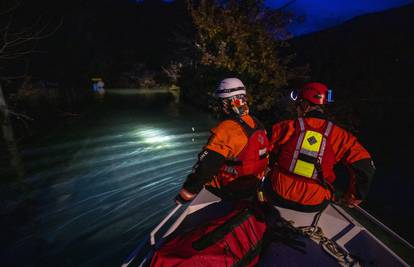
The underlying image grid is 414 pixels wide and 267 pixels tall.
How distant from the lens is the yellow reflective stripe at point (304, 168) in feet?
9.52

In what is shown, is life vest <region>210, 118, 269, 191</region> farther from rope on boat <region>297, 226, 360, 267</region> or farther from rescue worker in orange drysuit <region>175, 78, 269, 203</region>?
rope on boat <region>297, 226, 360, 267</region>

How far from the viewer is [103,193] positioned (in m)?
6.53

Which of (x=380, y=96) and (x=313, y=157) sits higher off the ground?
(x=313, y=157)

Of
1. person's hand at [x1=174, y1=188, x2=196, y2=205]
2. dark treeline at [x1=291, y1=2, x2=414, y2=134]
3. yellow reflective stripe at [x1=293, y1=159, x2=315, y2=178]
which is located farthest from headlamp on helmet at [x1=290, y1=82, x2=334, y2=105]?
dark treeline at [x1=291, y1=2, x2=414, y2=134]

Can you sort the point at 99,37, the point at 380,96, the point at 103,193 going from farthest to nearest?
the point at 99,37 → the point at 380,96 → the point at 103,193

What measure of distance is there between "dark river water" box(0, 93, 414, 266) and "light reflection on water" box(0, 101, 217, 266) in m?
0.02

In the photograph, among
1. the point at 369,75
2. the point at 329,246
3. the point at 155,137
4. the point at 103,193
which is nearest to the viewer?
the point at 329,246

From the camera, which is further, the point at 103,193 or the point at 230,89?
the point at 103,193

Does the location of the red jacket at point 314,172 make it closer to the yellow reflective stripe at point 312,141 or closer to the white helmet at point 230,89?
the yellow reflective stripe at point 312,141

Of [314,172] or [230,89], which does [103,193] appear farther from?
[314,172]

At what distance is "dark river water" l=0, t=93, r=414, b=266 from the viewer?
15.1 feet

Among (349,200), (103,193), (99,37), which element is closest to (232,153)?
(349,200)

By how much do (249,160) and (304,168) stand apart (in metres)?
0.60

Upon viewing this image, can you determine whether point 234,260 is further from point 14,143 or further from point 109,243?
point 14,143
